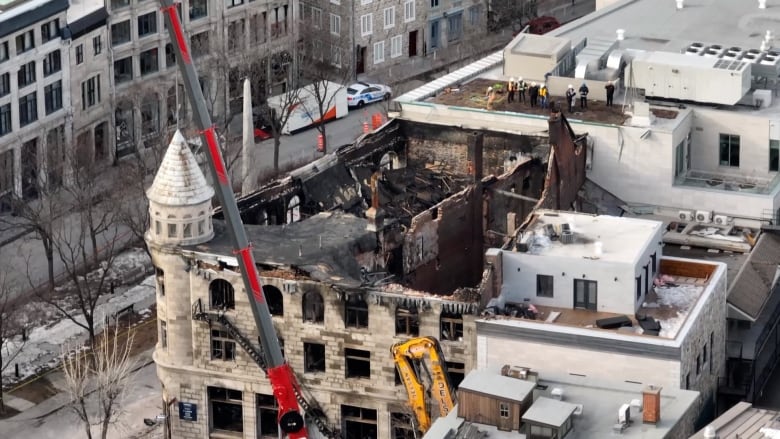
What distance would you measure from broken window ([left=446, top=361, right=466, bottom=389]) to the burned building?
0.40ft

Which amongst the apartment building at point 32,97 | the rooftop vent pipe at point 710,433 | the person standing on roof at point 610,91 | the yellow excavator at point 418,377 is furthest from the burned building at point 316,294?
the apartment building at point 32,97

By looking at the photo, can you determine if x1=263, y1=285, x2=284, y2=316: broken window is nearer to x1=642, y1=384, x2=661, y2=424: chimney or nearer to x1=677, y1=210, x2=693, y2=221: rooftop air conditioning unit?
x1=642, y1=384, x2=661, y2=424: chimney

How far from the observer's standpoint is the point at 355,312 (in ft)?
500

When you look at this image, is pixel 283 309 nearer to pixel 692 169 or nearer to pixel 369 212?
pixel 369 212

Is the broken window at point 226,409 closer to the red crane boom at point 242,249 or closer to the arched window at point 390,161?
the red crane boom at point 242,249

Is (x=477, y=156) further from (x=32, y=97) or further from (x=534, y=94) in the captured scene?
(x=32, y=97)

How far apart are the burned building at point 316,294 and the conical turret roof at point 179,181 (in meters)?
0.06

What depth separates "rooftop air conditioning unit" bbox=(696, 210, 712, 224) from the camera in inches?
6880

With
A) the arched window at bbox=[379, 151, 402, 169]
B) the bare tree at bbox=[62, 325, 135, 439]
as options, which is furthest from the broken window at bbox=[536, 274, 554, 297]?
the arched window at bbox=[379, 151, 402, 169]

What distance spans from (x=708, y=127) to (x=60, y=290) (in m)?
44.1

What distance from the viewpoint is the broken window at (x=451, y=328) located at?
150125 millimetres

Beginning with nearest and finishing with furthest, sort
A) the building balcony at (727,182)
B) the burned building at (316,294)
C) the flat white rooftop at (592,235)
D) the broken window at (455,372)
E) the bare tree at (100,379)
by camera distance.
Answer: the broken window at (455,372)
the burned building at (316,294)
the flat white rooftop at (592,235)
the bare tree at (100,379)
the building balcony at (727,182)

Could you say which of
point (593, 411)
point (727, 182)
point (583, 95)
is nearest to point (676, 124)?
point (727, 182)

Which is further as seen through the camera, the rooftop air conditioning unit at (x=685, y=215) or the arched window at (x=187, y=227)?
the rooftop air conditioning unit at (x=685, y=215)
